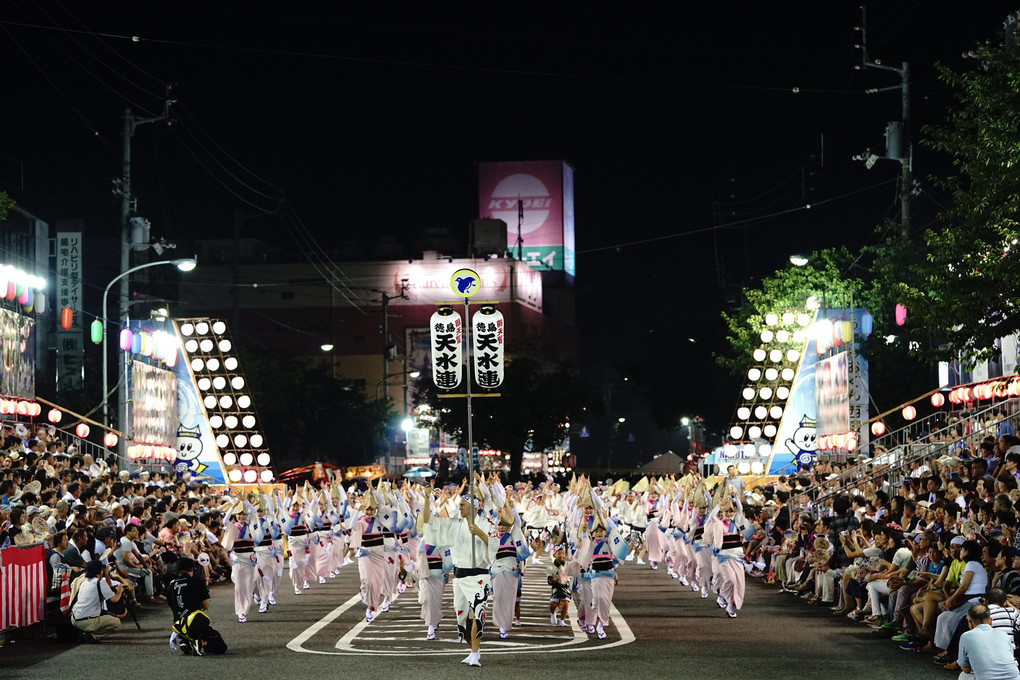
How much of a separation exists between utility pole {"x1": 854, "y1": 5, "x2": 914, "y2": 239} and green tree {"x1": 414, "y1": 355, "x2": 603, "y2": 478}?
33285mm

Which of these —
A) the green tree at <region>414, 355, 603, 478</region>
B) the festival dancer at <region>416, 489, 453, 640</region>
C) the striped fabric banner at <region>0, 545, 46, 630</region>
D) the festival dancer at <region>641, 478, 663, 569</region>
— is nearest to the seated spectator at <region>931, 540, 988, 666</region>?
the festival dancer at <region>416, 489, 453, 640</region>

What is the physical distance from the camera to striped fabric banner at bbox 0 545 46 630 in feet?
54.6

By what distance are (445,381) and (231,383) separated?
89.7 ft

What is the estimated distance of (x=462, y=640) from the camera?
16938mm

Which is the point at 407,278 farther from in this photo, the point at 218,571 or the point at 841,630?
the point at 841,630

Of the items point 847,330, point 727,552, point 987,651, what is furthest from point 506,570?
point 847,330

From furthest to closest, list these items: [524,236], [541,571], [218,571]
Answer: [524,236]
[541,571]
[218,571]

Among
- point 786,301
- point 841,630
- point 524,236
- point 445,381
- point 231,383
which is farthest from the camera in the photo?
point 524,236

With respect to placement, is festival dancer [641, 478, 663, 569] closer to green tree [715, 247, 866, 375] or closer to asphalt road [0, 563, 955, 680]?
asphalt road [0, 563, 955, 680]

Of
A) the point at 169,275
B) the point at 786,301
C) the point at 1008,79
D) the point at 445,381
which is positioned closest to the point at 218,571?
the point at 445,381

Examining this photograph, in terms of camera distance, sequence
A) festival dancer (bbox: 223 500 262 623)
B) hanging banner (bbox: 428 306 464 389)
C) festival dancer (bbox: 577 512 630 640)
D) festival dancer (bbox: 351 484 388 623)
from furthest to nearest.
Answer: hanging banner (bbox: 428 306 464 389)
festival dancer (bbox: 223 500 262 623)
festival dancer (bbox: 351 484 388 623)
festival dancer (bbox: 577 512 630 640)

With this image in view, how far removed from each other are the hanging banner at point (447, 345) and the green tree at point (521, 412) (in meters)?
46.4

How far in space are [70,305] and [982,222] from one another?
1937 inches

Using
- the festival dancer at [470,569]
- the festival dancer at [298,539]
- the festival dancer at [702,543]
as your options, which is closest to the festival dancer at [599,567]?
the festival dancer at [470,569]
